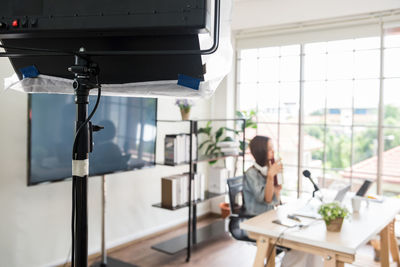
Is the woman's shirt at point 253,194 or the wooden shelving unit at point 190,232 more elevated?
the woman's shirt at point 253,194

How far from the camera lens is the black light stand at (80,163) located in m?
0.85

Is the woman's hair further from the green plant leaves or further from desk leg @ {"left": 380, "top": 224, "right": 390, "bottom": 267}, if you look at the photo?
desk leg @ {"left": 380, "top": 224, "right": 390, "bottom": 267}

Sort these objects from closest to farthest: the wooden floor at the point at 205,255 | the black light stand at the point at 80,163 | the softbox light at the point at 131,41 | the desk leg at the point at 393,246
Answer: the softbox light at the point at 131,41
the black light stand at the point at 80,163
the desk leg at the point at 393,246
the wooden floor at the point at 205,255

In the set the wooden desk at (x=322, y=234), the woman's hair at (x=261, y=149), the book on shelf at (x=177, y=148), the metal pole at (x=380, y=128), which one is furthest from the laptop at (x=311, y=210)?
the metal pole at (x=380, y=128)

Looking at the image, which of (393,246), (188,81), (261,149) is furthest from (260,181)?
(188,81)

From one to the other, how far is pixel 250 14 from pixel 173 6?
3673mm

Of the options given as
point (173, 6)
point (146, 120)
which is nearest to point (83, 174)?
point (173, 6)

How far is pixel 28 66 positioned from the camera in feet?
3.16

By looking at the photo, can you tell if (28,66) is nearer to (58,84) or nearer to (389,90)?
(58,84)

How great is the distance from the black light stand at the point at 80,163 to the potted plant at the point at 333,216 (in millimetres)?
1728

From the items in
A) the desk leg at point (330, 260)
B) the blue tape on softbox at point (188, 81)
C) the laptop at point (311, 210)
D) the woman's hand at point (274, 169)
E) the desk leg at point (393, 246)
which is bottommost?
the desk leg at point (393, 246)

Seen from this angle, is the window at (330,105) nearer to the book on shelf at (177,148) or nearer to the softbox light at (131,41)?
the book on shelf at (177,148)

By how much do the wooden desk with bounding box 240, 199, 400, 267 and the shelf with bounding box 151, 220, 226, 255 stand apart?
1.25 meters

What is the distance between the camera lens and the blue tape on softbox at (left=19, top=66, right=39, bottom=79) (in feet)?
3.17
